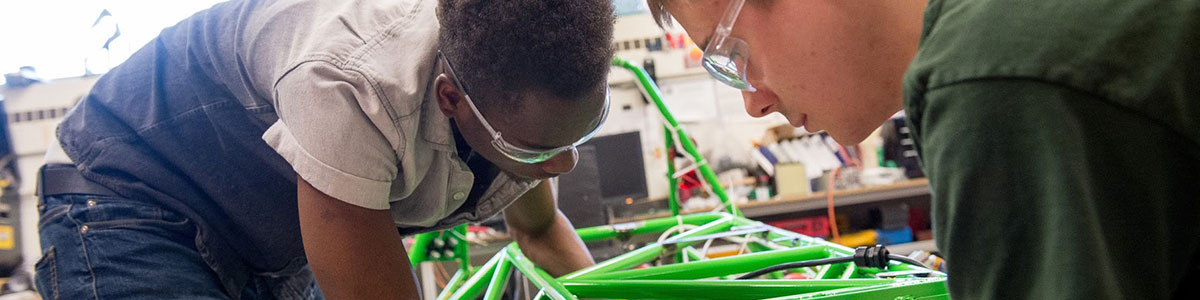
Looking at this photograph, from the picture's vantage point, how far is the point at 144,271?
112 centimetres

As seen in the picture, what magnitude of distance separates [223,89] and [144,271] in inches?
10.4

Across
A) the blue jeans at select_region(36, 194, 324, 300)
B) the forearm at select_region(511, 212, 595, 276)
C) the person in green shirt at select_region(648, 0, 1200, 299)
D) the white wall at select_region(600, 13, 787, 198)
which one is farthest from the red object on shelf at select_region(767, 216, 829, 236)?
the person in green shirt at select_region(648, 0, 1200, 299)

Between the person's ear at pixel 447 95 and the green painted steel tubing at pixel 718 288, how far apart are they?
0.32 meters

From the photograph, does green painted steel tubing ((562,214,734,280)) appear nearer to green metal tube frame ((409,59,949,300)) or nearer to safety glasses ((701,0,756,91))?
green metal tube frame ((409,59,949,300))

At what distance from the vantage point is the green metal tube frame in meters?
1.08

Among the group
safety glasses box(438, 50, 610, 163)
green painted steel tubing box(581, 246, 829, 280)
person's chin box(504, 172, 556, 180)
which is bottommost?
green painted steel tubing box(581, 246, 829, 280)

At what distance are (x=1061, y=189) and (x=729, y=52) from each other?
38 cm

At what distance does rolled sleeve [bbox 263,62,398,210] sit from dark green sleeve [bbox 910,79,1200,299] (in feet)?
2.36

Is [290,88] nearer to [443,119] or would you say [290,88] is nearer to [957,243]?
[443,119]

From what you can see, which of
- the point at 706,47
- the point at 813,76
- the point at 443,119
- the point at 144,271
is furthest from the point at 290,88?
the point at 813,76

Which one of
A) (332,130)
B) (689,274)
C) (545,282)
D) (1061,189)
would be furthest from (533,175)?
(1061,189)

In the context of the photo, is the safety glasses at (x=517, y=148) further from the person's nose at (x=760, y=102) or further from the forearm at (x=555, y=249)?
the forearm at (x=555, y=249)

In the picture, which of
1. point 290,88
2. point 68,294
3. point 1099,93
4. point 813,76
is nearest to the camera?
point 1099,93

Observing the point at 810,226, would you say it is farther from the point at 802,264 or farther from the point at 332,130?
the point at 332,130
